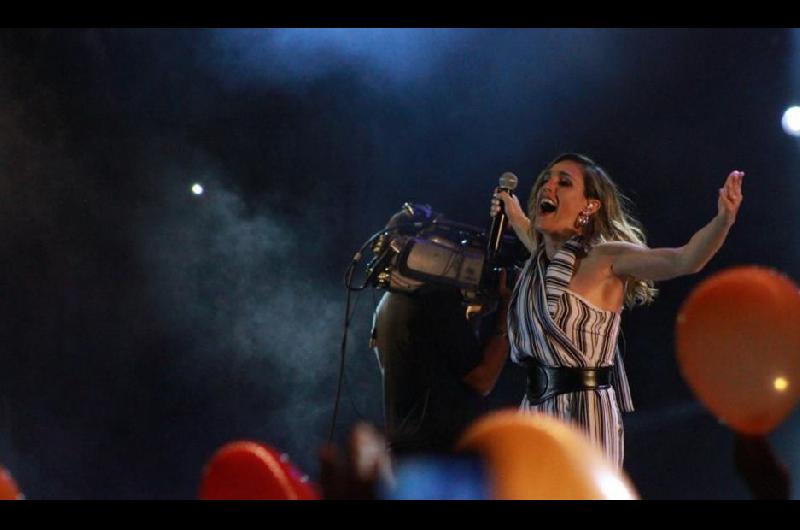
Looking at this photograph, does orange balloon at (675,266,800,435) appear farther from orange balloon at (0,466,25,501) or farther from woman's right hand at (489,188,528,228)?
orange balloon at (0,466,25,501)

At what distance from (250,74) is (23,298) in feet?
4.96

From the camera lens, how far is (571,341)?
101 inches

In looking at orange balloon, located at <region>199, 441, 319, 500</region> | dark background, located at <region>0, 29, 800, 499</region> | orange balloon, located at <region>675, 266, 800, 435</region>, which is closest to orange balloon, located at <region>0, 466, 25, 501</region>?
orange balloon, located at <region>199, 441, 319, 500</region>

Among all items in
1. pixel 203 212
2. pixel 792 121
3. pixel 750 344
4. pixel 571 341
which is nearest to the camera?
pixel 750 344

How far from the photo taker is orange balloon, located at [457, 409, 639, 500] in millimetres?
750

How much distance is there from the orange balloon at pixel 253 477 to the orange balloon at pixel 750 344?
1.30m

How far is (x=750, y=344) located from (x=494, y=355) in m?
1.41

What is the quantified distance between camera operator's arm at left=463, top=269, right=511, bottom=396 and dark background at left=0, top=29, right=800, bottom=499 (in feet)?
3.08

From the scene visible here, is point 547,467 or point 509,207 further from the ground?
point 509,207

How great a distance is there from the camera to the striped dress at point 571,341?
8.38ft

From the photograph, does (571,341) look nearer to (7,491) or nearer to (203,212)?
(7,491)

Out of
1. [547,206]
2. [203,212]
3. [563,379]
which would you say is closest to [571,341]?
[563,379]

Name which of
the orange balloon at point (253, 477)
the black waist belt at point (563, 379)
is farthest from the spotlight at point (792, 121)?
the orange balloon at point (253, 477)

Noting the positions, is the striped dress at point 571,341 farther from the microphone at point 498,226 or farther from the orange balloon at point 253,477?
the orange balloon at point 253,477
